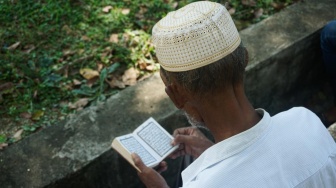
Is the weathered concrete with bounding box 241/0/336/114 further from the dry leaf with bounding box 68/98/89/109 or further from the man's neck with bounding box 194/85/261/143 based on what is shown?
the man's neck with bounding box 194/85/261/143

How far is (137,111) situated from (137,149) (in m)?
0.48

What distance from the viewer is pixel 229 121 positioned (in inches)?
58.2

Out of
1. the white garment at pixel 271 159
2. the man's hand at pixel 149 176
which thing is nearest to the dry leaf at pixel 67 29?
the man's hand at pixel 149 176

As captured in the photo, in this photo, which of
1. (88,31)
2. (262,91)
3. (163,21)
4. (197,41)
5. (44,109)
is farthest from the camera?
(88,31)

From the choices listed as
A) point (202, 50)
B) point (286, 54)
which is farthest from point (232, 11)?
point (202, 50)

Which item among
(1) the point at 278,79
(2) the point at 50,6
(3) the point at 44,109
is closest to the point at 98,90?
(3) the point at 44,109

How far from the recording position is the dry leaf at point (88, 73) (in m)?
3.13

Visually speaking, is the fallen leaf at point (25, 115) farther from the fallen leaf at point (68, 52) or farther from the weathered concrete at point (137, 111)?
the fallen leaf at point (68, 52)

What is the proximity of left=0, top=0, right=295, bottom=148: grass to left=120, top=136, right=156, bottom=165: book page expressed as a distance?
748 millimetres

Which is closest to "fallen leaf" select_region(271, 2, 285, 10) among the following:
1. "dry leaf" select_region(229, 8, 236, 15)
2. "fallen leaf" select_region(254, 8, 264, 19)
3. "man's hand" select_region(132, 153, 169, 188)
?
"fallen leaf" select_region(254, 8, 264, 19)

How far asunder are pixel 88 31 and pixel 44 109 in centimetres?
93

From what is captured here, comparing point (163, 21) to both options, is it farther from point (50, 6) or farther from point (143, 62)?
point (50, 6)

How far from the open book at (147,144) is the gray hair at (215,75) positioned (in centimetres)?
86

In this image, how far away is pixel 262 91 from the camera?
3223mm
